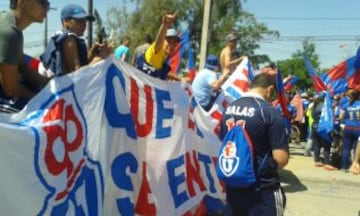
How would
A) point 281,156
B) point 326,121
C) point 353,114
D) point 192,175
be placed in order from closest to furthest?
point 281,156
point 192,175
point 353,114
point 326,121

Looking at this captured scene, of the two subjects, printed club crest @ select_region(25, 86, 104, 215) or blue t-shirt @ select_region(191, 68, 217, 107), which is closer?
printed club crest @ select_region(25, 86, 104, 215)

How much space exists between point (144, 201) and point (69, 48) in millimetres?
1409

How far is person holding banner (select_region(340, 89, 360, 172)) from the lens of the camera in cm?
1184

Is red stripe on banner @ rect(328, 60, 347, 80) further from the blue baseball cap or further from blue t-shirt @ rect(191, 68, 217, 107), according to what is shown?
the blue baseball cap

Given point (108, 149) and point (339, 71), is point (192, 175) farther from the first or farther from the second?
point (339, 71)

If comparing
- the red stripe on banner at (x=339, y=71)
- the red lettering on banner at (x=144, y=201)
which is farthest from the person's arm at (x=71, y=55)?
the red stripe on banner at (x=339, y=71)

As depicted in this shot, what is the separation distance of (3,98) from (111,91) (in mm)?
977

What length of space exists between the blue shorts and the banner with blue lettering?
82 centimetres

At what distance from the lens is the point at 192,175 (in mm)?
5762

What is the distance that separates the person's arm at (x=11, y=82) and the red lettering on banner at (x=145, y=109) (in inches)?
44.1

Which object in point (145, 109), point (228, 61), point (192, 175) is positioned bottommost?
point (192, 175)

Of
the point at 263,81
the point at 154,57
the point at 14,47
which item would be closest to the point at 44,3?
the point at 14,47

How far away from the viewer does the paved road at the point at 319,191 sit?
7.66m

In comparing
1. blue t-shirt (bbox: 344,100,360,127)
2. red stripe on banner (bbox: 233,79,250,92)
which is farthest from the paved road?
red stripe on banner (bbox: 233,79,250,92)
